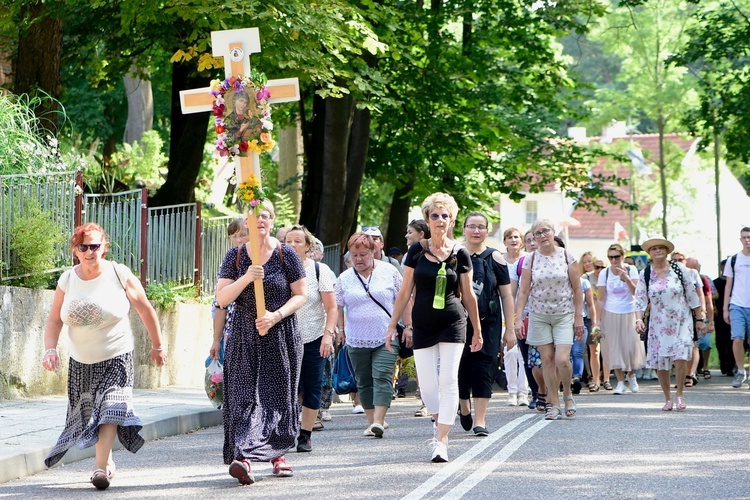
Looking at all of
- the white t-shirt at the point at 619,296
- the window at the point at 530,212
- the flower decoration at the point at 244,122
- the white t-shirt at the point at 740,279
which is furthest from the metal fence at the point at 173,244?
the window at the point at 530,212

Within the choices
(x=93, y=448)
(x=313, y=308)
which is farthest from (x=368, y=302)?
(x=93, y=448)

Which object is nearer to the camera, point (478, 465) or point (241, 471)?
point (241, 471)

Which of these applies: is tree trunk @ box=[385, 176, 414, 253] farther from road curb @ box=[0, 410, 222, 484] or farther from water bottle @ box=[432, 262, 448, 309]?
water bottle @ box=[432, 262, 448, 309]

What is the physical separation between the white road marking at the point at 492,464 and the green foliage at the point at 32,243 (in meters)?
5.58

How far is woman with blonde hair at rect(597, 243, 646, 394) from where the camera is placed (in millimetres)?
18938

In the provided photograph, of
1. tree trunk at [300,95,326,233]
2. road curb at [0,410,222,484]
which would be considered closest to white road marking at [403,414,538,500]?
road curb at [0,410,222,484]

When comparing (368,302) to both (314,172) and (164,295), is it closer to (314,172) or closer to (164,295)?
(164,295)

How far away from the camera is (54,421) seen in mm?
12281

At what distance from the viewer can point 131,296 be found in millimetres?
9297

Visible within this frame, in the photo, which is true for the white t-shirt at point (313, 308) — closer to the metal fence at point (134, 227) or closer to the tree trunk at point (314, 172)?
the metal fence at point (134, 227)

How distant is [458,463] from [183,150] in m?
14.4

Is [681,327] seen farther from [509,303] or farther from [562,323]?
[509,303]

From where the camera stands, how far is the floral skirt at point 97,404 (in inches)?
357

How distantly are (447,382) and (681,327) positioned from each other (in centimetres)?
580
